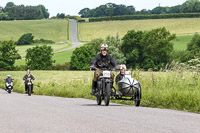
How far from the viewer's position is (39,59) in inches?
4193

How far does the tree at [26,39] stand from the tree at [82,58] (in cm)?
4344

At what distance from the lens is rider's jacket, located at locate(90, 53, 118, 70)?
12.5 meters

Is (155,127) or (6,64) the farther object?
(6,64)

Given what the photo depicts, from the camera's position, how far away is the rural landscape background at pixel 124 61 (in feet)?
41.4

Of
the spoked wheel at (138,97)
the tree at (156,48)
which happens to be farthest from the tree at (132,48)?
the spoked wheel at (138,97)

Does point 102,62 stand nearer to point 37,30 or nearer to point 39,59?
point 39,59

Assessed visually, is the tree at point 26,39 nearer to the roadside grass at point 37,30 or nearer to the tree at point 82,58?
the roadside grass at point 37,30

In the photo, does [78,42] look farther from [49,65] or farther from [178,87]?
[178,87]

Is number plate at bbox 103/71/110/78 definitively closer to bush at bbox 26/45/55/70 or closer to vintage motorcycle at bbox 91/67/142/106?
vintage motorcycle at bbox 91/67/142/106

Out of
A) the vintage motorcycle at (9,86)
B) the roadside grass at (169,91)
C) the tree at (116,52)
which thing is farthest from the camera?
the tree at (116,52)

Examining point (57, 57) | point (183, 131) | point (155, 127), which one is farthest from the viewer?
point (57, 57)

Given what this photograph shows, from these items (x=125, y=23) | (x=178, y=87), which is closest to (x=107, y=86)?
(x=178, y=87)

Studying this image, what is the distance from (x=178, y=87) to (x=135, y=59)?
79095mm

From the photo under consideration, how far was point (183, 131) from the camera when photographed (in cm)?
627
